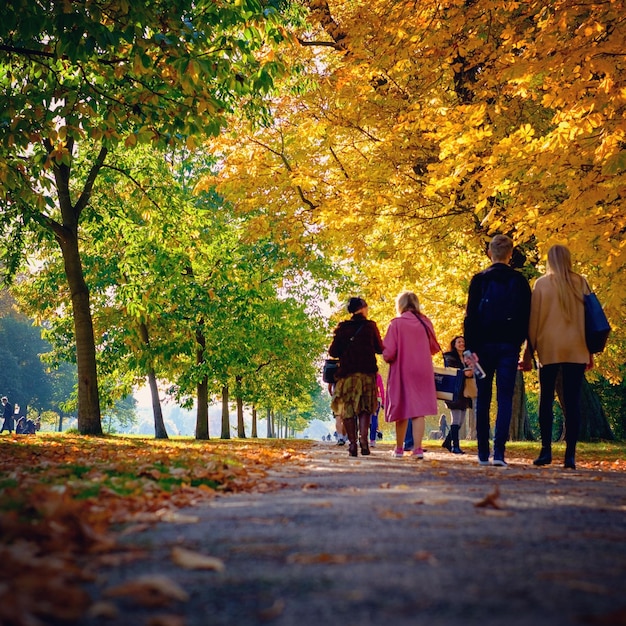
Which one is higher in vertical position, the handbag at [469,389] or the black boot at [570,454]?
the handbag at [469,389]

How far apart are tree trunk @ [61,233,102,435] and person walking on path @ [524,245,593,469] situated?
9.73m

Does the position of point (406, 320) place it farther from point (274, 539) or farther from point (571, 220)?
point (274, 539)

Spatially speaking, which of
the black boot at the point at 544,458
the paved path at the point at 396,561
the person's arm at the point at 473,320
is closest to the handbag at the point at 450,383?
the black boot at the point at 544,458

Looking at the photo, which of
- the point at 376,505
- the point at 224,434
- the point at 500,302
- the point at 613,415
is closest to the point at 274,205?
the point at 500,302

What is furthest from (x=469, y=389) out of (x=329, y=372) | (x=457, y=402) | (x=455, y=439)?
(x=329, y=372)

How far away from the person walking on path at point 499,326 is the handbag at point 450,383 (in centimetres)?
408

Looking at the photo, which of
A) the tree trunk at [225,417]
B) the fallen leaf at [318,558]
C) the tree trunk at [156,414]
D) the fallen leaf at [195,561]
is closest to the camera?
the fallen leaf at [195,561]

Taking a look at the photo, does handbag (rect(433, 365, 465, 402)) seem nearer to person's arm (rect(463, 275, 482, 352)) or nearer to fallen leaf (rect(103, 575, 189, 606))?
person's arm (rect(463, 275, 482, 352))

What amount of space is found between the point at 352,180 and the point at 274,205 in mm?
2331

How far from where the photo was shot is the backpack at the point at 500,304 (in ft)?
24.0

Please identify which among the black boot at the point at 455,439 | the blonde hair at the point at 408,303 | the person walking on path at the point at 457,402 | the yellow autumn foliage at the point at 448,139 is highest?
the yellow autumn foliage at the point at 448,139

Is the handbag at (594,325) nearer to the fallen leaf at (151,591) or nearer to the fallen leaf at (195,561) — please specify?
the fallen leaf at (195,561)

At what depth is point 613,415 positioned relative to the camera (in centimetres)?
3700

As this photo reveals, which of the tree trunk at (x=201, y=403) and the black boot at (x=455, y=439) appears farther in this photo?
the tree trunk at (x=201, y=403)
